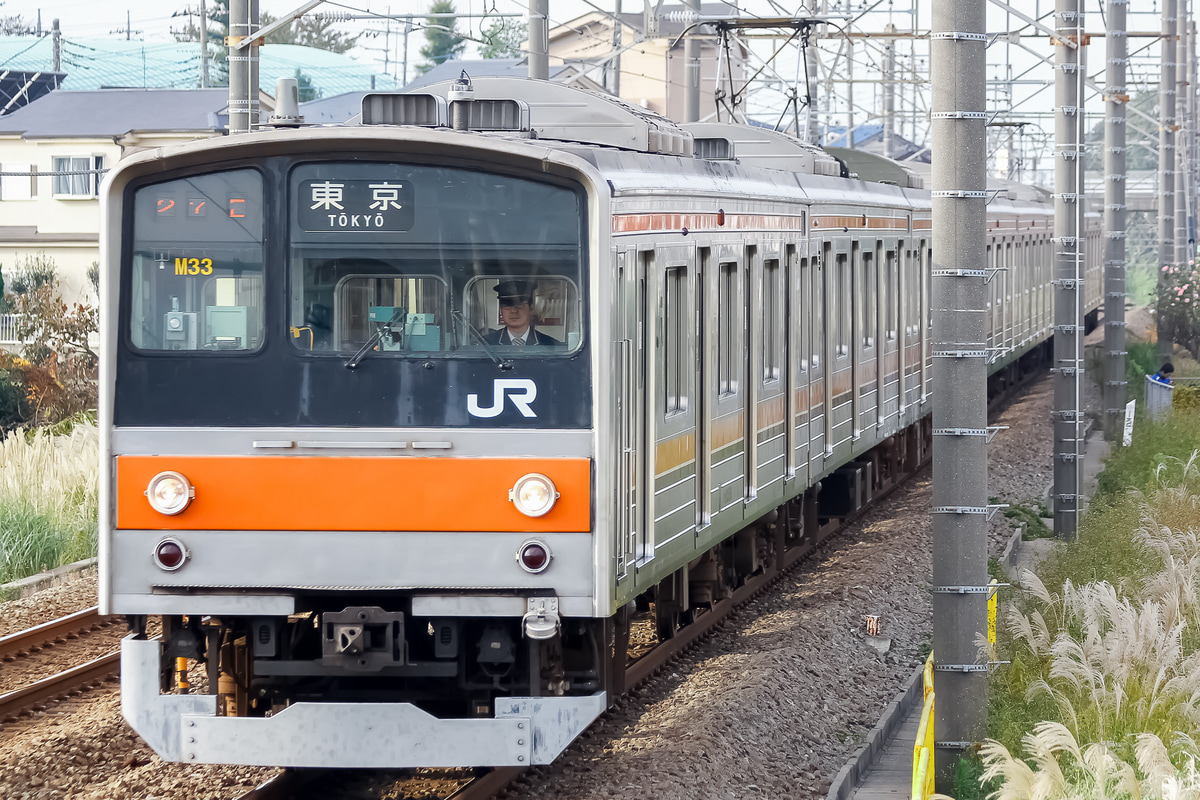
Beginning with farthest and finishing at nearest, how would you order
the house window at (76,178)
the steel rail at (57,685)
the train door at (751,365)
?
the house window at (76,178)
the train door at (751,365)
the steel rail at (57,685)

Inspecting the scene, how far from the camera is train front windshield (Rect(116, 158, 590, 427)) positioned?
6.73 m

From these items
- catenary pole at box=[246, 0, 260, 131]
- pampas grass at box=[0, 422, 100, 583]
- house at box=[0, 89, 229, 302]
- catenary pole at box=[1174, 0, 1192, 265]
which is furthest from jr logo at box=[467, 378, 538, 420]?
house at box=[0, 89, 229, 302]

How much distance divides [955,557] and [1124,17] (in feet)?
34.7

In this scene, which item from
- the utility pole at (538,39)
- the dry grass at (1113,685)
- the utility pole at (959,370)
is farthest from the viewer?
the utility pole at (538,39)

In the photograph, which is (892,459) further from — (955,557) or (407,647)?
(407,647)

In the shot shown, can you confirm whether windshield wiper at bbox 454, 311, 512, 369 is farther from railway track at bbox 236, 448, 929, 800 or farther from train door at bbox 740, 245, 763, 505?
train door at bbox 740, 245, 763, 505

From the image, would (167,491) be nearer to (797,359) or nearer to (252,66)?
(797,359)

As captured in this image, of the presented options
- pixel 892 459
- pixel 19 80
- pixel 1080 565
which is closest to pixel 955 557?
pixel 1080 565

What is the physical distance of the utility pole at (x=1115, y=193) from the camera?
1662 centimetres

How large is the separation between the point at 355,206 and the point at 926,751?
311 centimetres

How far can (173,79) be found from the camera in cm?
6025

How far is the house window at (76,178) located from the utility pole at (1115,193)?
24.3 meters

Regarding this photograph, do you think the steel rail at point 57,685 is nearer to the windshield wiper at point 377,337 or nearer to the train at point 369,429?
the train at point 369,429

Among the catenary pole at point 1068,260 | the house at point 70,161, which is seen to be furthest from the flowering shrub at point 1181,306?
the house at point 70,161
